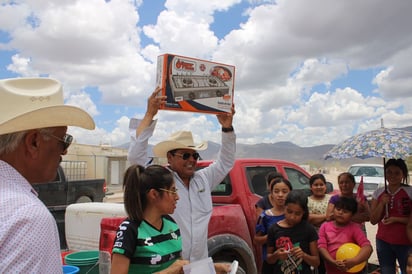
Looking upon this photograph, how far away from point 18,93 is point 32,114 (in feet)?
0.34

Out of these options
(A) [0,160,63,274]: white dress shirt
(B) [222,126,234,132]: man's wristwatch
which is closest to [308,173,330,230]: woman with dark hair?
(B) [222,126,234,132]: man's wristwatch

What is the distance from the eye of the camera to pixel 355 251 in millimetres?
3471

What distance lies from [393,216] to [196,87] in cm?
260

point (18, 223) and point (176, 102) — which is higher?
point (176, 102)

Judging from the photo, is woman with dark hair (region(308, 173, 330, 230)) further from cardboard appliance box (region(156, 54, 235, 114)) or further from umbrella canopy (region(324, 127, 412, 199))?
cardboard appliance box (region(156, 54, 235, 114))

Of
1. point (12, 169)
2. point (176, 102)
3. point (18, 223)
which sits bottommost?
point (18, 223)

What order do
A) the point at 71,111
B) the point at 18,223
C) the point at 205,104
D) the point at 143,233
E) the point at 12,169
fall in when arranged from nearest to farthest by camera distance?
the point at 18,223 → the point at 12,169 → the point at 71,111 → the point at 143,233 → the point at 205,104

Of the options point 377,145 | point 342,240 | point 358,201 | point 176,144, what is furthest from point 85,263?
point 377,145

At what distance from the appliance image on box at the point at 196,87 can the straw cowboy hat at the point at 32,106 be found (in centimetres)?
138

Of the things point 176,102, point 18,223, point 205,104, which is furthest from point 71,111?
point 205,104

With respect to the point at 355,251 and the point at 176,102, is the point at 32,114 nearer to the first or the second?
the point at 176,102

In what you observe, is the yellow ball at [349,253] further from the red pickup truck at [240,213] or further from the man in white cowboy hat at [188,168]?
the man in white cowboy hat at [188,168]

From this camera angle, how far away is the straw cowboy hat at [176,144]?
3.02 meters

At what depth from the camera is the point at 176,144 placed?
9.91 ft
